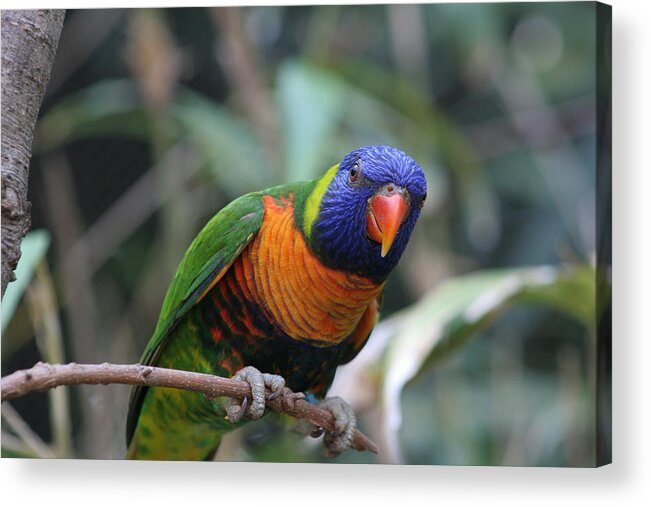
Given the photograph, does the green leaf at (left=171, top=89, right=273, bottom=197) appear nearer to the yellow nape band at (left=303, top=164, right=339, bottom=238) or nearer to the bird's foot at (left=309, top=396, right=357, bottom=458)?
the yellow nape band at (left=303, top=164, right=339, bottom=238)

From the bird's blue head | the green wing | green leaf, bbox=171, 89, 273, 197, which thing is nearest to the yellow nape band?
the bird's blue head

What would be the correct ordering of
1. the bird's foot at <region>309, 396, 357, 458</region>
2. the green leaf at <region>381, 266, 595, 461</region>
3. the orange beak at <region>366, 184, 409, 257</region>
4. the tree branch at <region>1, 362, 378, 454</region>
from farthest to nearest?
the green leaf at <region>381, 266, 595, 461</region>, the bird's foot at <region>309, 396, 357, 458</region>, the orange beak at <region>366, 184, 409, 257</region>, the tree branch at <region>1, 362, 378, 454</region>

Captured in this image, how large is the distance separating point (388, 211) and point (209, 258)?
0.48 meters

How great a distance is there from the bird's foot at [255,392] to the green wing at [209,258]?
0.25 meters

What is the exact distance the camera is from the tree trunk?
1.85 meters

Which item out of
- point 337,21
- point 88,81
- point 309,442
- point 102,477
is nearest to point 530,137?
point 337,21

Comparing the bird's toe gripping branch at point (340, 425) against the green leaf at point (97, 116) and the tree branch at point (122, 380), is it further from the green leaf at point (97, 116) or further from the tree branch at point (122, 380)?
the green leaf at point (97, 116)

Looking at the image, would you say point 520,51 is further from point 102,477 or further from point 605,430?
point 102,477

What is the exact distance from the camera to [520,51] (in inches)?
106

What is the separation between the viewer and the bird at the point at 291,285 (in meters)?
2.11

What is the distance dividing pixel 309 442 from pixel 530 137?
49.3 inches

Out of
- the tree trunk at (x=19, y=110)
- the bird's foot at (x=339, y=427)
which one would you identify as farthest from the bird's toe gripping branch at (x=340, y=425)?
the tree trunk at (x=19, y=110)

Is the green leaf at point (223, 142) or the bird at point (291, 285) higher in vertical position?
the green leaf at point (223, 142)

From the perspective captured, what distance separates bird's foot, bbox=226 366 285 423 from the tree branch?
19 mm
